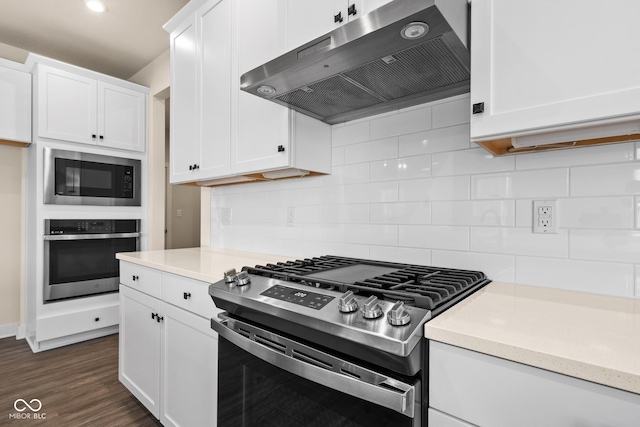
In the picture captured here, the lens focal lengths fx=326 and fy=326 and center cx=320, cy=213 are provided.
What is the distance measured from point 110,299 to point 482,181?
3.47 metres

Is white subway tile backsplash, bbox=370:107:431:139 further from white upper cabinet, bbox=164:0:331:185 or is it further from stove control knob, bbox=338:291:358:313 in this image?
stove control knob, bbox=338:291:358:313

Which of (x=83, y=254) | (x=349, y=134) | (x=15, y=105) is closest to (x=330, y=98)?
(x=349, y=134)

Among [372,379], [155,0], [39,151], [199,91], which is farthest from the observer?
[39,151]

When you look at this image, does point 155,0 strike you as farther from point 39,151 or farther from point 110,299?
point 110,299

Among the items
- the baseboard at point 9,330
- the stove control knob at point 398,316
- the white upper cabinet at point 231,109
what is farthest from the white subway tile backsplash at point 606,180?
the baseboard at point 9,330

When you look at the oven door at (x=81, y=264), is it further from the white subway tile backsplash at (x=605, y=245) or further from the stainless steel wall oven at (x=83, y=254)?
the white subway tile backsplash at (x=605, y=245)

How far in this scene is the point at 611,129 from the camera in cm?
89

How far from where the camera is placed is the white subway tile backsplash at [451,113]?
1.31 m

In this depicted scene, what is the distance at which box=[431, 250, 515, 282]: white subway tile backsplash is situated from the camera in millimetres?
1211

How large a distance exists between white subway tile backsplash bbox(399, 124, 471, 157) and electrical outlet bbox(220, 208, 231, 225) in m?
1.40

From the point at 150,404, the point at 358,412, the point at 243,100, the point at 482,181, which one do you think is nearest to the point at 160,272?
the point at 150,404

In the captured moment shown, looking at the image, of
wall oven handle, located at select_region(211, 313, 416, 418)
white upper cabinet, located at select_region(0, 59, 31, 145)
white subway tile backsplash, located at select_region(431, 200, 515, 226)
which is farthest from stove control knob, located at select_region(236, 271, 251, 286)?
white upper cabinet, located at select_region(0, 59, 31, 145)

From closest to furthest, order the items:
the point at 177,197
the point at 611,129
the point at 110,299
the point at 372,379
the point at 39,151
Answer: the point at 372,379 → the point at 611,129 → the point at 39,151 → the point at 110,299 → the point at 177,197

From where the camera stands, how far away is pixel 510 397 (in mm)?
631
